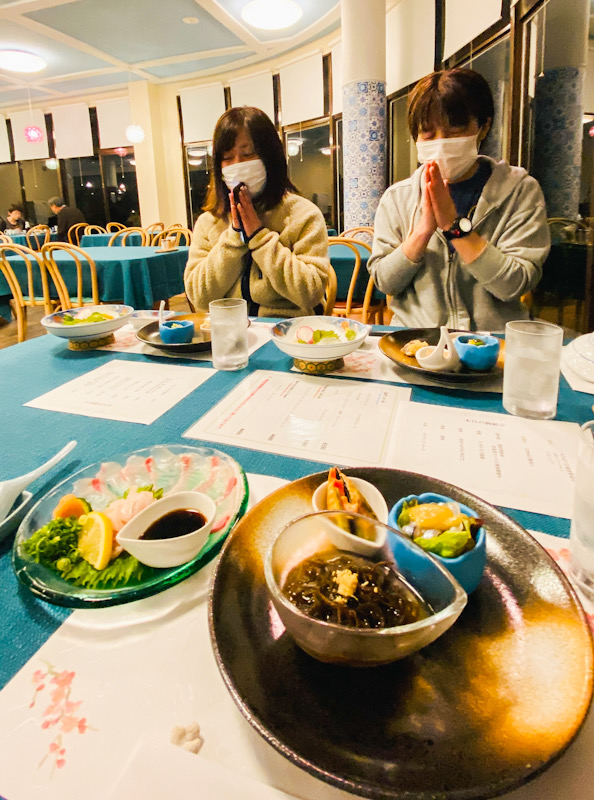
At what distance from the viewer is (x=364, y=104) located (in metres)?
4.36

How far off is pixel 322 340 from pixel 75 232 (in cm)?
730

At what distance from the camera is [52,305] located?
11.7 feet

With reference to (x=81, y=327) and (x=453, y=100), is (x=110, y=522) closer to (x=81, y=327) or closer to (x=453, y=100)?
(x=81, y=327)

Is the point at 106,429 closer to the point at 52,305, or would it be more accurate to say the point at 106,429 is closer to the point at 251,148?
the point at 251,148

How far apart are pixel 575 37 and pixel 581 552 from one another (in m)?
3.14

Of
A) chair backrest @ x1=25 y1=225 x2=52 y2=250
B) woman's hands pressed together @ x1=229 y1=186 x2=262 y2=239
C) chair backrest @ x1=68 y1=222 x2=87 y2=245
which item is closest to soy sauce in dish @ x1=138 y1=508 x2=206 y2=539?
woman's hands pressed together @ x1=229 y1=186 x2=262 y2=239

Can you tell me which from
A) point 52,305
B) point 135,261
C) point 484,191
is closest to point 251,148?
point 484,191

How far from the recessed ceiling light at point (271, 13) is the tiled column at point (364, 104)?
0.54m

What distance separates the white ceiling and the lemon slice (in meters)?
5.66

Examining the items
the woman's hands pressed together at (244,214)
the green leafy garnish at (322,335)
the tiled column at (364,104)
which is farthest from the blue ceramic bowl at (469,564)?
the tiled column at (364,104)

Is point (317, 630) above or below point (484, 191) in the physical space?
below

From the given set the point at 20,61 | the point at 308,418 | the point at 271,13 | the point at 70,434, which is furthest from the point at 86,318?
the point at 20,61

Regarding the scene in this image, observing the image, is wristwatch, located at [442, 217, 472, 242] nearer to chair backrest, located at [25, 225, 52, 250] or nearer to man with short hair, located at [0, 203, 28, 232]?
chair backrest, located at [25, 225, 52, 250]

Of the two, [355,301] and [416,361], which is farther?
[355,301]
